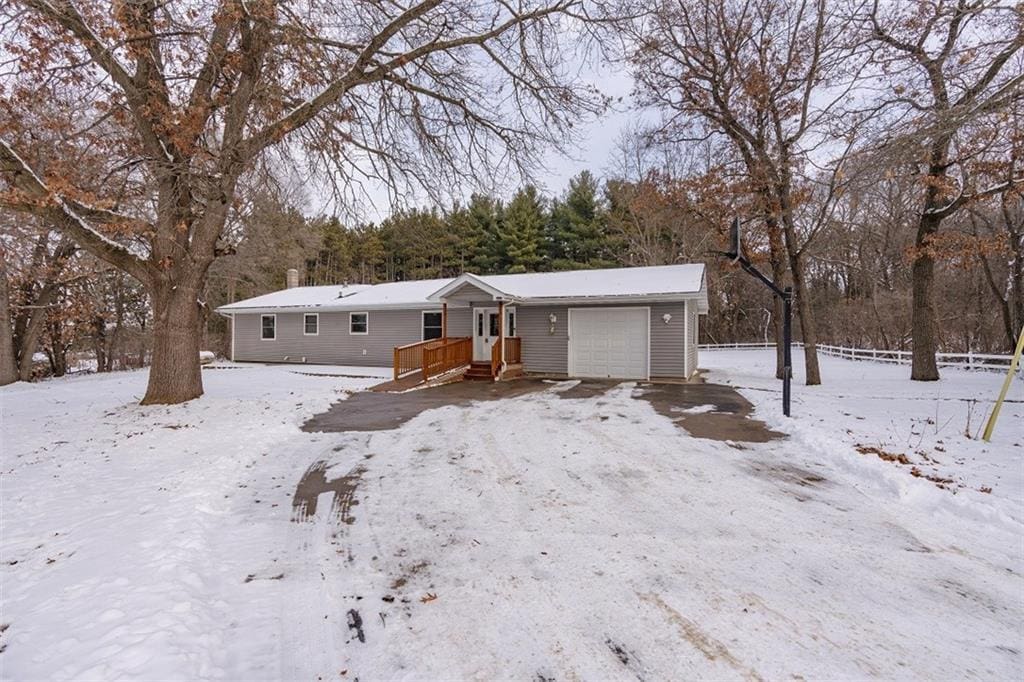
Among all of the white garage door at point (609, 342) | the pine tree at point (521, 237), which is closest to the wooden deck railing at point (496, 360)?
the white garage door at point (609, 342)

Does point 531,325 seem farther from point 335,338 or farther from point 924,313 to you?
point 924,313

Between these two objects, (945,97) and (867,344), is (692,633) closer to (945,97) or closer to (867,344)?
(945,97)

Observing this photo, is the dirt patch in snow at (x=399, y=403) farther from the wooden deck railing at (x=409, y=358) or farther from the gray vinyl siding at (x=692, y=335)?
the gray vinyl siding at (x=692, y=335)

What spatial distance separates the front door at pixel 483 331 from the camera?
14.8 metres

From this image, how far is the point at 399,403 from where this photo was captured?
9445mm

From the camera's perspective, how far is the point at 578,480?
4668mm

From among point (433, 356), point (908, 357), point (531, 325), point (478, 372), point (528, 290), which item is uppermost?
point (528, 290)

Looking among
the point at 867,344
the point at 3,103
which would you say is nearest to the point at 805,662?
the point at 3,103

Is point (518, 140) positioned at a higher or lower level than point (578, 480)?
higher

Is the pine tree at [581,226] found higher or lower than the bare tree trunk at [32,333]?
higher

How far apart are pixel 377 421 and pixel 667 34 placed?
40.7 ft

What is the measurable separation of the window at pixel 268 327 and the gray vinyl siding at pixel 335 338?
0.14 metres

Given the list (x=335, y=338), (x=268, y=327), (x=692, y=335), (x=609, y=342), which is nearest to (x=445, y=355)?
(x=609, y=342)

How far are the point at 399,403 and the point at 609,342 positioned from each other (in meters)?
6.64
